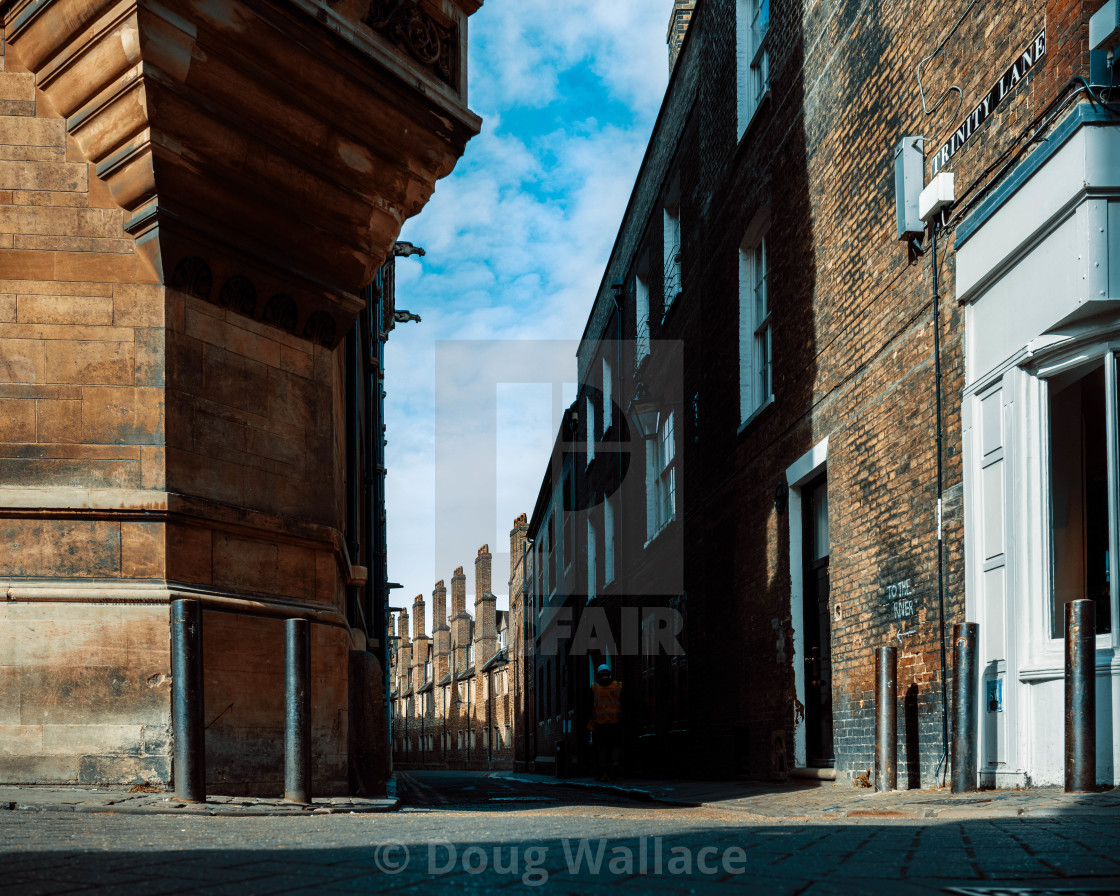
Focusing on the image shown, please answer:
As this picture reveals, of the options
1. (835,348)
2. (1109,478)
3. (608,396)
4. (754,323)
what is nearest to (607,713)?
(754,323)

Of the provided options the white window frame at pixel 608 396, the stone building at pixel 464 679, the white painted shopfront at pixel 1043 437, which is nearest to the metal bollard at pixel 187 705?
the white painted shopfront at pixel 1043 437

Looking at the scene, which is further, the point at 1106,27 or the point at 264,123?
the point at 264,123

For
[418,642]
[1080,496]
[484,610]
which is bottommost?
[418,642]

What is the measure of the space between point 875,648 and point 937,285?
2.87 metres

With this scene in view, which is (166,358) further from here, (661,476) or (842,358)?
(661,476)

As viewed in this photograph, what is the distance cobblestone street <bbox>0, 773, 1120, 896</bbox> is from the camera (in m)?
3.03

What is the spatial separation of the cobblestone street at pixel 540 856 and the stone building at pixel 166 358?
142 centimetres

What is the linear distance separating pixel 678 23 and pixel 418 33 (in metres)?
16.0

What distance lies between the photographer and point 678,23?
73.7 feet

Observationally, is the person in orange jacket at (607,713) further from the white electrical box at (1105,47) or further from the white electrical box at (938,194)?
the white electrical box at (1105,47)

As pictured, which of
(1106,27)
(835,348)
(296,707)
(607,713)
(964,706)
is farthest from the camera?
(607,713)

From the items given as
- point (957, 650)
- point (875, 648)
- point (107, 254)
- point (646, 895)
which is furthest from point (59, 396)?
point (875, 648)

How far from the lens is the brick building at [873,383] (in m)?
6.41

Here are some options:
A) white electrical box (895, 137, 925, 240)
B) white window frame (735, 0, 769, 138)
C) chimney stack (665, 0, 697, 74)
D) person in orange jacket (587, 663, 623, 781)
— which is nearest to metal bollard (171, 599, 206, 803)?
white electrical box (895, 137, 925, 240)
